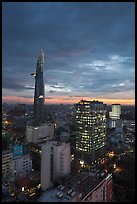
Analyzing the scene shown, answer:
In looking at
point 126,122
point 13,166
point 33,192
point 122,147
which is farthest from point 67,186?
Answer: point 126,122

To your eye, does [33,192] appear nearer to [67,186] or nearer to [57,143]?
[57,143]

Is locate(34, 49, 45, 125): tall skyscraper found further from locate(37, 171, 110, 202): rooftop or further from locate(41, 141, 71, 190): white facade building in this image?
locate(37, 171, 110, 202): rooftop

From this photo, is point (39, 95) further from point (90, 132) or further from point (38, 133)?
point (90, 132)

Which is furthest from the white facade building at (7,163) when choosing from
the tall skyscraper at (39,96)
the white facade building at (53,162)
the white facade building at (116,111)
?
the white facade building at (116,111)

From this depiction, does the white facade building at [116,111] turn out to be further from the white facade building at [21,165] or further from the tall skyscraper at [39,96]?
the white facade building at [21,165]

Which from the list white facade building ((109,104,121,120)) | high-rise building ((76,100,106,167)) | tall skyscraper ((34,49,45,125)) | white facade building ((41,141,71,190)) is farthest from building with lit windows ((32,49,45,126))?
white facade building ((41,141,71,190))

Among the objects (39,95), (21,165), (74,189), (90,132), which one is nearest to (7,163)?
(21,165)

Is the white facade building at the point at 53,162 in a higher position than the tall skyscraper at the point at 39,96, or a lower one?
lower
